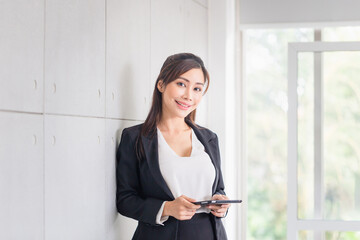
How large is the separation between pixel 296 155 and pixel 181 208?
172cm

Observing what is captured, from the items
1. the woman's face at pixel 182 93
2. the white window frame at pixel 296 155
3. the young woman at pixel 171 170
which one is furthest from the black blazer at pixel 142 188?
the white window frame at pixel 296 155

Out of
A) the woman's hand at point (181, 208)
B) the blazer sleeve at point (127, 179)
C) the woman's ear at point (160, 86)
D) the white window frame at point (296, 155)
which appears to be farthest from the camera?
the white window frame at point (296, 155)

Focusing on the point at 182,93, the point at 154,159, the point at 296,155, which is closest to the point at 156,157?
the point at 154,159

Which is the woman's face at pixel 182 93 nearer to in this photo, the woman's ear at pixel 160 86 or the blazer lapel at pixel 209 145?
the woman's ear at pixel 160 86

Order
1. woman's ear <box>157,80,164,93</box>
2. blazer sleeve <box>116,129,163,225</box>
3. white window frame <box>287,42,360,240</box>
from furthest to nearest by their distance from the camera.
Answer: white window frame <box>287,42,360,240</box>, woman's ear <box>157,80,164,93</box>, blazer sleeve <box>116,129,163,225</box>

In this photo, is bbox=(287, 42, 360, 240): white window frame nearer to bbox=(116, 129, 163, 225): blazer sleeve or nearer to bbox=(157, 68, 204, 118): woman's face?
bbox=(157, 68, 204, 118): woman's face

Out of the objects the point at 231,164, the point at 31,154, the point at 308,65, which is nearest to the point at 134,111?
the point at 31,154

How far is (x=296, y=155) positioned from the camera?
3.56m

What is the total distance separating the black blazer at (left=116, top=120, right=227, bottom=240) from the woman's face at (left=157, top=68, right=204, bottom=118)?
14 cm

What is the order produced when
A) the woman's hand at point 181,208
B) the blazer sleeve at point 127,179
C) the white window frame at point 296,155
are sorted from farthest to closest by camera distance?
1. the white window frame at point 296,155
2. the blazer sleeve at point 127,179
3. the woman's hand at point 181,208

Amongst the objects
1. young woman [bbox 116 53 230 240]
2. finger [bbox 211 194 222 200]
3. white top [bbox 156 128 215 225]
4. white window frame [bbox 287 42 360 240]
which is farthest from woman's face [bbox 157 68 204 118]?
white window frame [bbox 287 42 360 240]

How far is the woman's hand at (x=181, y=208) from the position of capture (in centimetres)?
200

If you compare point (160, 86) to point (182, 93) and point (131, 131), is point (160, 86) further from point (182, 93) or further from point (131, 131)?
point (131, 131)

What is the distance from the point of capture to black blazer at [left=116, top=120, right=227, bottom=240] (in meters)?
2.09
